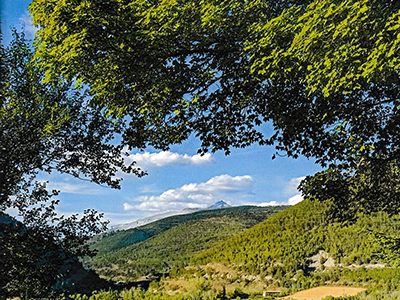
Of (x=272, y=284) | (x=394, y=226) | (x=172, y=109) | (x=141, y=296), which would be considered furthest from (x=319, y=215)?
(x=172, y=109)

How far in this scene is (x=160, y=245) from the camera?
51.3 m

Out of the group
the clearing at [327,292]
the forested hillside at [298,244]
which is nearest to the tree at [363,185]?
the clearing at [327,292]

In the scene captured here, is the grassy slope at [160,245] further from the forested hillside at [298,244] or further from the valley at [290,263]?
the forested hillside at [298,244]

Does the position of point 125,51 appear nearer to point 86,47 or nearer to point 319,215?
point 86,47

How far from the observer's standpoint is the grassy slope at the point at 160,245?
35219 mm

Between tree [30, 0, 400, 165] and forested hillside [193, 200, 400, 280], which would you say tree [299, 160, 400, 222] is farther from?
forested hillside [193, 200, 400, 280]

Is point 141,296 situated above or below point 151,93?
below

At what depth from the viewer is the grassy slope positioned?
35.2 metres

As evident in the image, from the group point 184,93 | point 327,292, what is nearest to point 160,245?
point 327,292

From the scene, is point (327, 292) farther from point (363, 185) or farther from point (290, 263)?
point (363, 185)

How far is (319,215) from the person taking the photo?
30141 millimetres

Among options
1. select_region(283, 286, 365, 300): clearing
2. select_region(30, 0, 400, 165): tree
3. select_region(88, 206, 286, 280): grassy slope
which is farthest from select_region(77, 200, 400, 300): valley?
select_region(30, 0, 400, 165): tree

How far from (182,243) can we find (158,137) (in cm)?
4004

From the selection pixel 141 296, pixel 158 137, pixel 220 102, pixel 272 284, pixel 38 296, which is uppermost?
pixel 220 102
